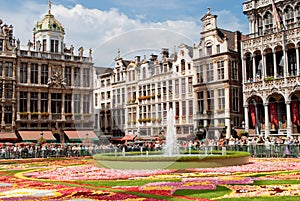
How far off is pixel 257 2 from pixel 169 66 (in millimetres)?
13721

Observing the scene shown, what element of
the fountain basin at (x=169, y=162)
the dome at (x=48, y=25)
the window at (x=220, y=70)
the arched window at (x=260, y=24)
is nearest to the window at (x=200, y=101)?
the window at (x=220, y=70)

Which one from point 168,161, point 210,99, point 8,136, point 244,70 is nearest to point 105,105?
point 168,161

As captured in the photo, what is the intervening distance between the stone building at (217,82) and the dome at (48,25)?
69.7 ft

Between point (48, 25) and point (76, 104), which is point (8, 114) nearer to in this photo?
point (76, 104)

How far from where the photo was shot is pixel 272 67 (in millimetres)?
45938

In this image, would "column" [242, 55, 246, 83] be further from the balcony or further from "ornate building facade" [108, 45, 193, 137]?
"ornate building facade" [108, 45, 193, 137]

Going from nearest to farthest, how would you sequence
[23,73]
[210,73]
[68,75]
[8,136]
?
1. [8,136]
2. [210,73]
3. [23,73]
4. [68,75]

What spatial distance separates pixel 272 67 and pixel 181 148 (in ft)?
77.3

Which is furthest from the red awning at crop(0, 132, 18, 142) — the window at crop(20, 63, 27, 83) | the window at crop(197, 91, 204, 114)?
the window at crop(197, 91, 204, 114)

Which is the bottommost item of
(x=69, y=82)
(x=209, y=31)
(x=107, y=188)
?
(x=107, y=188)

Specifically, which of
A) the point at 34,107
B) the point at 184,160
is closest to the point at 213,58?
the point at 34,107

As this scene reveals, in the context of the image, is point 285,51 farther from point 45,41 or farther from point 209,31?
point 45,41

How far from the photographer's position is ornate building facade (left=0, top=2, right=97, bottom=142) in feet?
168

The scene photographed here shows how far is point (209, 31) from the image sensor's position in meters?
49.9
